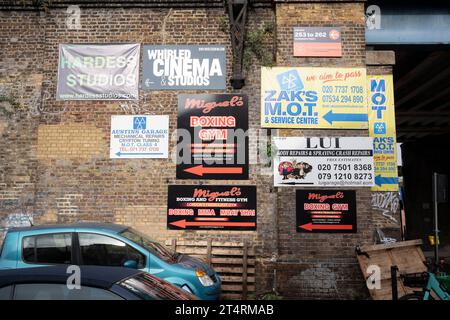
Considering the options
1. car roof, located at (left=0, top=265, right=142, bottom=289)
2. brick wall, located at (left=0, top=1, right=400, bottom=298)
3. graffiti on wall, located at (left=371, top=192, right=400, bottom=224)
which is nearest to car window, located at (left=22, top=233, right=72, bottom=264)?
car roof, located at (left=0, top=265, right=142, bottom=289)

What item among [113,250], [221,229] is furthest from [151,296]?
[221,229]

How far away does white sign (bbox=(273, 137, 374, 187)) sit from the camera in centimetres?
879

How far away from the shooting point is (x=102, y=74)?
9453 mm

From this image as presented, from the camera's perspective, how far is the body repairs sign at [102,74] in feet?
30.9

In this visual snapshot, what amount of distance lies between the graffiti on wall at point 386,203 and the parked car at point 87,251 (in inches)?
192

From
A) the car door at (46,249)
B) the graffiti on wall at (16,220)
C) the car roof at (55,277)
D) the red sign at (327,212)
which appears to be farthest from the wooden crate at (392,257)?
the graffiti on wall at (16,220)

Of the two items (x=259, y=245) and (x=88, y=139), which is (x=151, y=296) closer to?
(x=259, y=245)

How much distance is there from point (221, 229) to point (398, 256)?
3674 millimetres

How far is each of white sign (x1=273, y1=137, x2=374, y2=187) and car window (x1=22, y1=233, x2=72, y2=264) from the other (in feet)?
15.4

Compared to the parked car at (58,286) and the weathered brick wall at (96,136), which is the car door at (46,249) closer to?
the parked car at (58,286)

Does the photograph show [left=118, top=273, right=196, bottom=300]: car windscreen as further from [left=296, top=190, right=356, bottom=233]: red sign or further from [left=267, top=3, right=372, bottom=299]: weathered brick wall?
[left=296, top=190, right=356, bottom=233]: red sign

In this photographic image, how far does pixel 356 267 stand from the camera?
8.47m

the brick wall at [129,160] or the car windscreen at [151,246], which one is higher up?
the brick wall at [129,160]

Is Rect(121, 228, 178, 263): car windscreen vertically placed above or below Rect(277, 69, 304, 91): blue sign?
below
